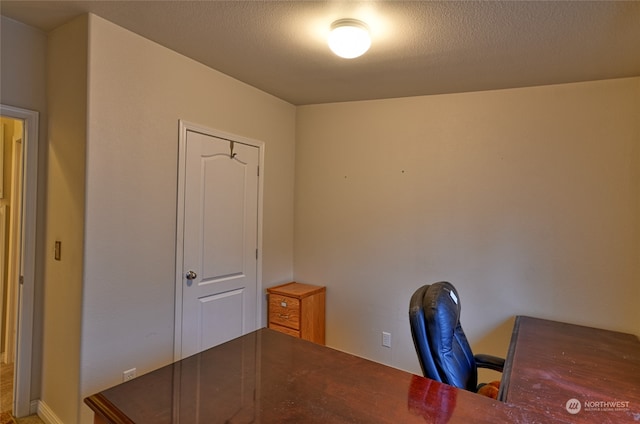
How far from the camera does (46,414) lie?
7.03 feet

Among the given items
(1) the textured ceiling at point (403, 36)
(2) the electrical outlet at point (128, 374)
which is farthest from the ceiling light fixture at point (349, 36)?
(2) the electrical outlet at point (128, 374)

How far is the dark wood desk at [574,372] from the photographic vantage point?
1323 millimetres

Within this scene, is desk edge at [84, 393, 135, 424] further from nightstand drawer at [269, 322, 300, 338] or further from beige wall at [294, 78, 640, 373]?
beige wall at [294, 78, 640, 373]

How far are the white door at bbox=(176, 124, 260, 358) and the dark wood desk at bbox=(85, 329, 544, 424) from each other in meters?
1.18

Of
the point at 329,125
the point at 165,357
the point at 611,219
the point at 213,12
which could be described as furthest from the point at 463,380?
the point at 329,125

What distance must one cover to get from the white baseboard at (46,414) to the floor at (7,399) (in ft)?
0.09

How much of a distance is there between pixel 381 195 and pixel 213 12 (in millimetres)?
1909

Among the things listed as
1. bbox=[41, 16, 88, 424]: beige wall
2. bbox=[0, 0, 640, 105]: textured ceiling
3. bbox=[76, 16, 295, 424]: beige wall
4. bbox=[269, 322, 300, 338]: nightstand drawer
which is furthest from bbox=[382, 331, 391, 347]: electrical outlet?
bbox=[41, 16, 88, 424]: beige wall

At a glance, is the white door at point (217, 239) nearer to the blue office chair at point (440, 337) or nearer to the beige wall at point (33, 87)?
the beige wall at point (33, 87)

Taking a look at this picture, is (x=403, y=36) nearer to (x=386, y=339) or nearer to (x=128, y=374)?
(x=386, y=339)

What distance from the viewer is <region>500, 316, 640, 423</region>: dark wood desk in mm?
1323

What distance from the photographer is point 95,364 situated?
6.30ft

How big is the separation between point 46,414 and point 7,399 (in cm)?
49

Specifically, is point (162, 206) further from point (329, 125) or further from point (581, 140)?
point (581, 140)
